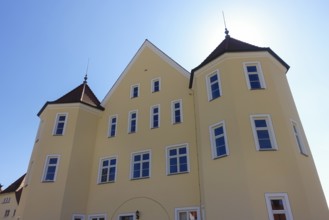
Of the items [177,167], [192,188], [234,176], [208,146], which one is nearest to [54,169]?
[177,167]

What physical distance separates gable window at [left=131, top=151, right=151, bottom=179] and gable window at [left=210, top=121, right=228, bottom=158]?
16.7 feet

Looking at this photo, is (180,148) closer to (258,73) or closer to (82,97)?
(258,73)

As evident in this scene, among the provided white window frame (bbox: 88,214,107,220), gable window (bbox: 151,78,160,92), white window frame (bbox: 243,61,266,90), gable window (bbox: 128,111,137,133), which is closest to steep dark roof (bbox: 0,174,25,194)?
white window frame (bbox: 88,214,107,220)

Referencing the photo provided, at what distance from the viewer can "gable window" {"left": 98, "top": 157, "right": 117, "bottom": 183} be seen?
17.6m

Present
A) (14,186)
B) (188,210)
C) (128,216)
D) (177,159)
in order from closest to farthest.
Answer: (188,210) → (128,216) → (177,159) → (14,186)

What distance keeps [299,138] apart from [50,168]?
15.4 meters

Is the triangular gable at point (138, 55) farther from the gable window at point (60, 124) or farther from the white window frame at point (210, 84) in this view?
the white window frame at point (210, 84)

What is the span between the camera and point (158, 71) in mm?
20281

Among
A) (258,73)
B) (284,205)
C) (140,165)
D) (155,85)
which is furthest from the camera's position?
(155,85)

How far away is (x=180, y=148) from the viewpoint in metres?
16.2

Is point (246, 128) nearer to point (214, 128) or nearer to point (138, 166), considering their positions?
point (214, 128)

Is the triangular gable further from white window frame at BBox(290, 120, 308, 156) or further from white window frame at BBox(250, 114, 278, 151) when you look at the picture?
white window frame at BBox(290, 120, 308, 156)

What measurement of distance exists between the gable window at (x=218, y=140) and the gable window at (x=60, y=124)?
11.2 m

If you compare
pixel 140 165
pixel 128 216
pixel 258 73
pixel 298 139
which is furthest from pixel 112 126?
pixel 298 139
